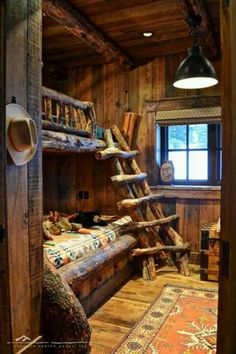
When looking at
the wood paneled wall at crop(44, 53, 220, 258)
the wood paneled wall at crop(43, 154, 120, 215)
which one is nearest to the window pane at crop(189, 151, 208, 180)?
the wood paneled wall at crop(44, 53, 220, 258)

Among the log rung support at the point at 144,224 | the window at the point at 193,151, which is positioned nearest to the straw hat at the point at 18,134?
the log rung support at the point at 144,224

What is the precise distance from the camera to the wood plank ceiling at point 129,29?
279 centimetres

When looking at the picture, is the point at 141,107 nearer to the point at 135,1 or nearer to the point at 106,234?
the point at 135,1

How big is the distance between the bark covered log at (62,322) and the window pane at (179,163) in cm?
288

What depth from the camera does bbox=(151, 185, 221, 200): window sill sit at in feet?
12.4

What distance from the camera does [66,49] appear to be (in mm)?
3906

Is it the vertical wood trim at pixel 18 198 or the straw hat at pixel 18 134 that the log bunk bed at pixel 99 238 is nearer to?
the vertical wood trim at pixel 18 198

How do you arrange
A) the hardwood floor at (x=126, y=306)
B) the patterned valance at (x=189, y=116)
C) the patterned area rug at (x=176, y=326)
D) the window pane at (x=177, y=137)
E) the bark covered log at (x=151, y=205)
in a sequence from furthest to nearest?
the window pane at (x=177, y=137)
the bark covered log at (x=151, y=205)
the patterned valance at (x=189, y=116)
the hardwood floor at (x=126, y=306)
the patterned area rug at (x=176, y=326)

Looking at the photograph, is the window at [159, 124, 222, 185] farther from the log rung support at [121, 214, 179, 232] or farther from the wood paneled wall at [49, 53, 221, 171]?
the log rung support at [121, 214, 179, 232]

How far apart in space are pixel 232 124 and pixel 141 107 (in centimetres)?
362

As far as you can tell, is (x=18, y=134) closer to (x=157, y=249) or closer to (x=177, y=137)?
(x=157, y=249)

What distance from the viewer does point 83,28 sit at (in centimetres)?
302

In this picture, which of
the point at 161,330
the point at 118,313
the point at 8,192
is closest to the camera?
the point at 8,192

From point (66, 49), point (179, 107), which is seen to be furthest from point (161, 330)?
point (66, 49)
